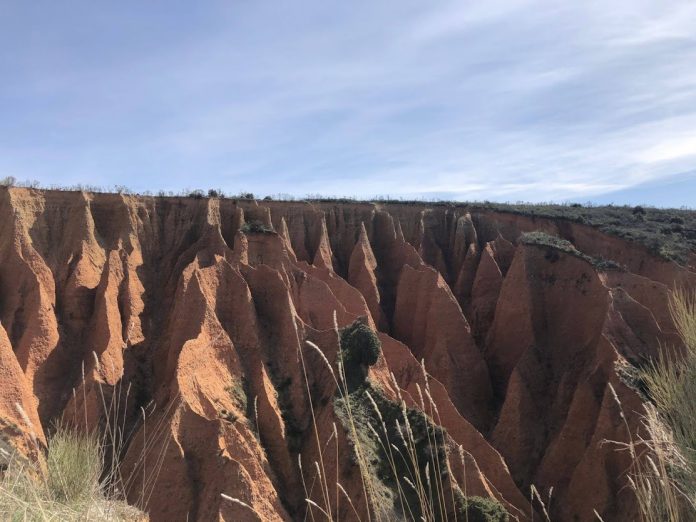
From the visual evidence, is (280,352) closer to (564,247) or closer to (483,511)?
(483,511)

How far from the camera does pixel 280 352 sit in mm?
23375

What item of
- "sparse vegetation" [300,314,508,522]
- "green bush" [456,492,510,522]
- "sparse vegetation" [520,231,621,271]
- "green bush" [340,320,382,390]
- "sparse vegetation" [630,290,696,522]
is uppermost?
"sparse vegetation" [520,231,621,271]

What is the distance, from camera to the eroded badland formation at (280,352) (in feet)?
59.3

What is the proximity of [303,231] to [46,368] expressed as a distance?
77.8 feet

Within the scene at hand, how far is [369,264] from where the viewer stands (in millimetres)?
42312

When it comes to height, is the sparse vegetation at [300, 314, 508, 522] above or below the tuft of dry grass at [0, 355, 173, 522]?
below

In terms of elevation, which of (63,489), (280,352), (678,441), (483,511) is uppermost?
(678,441)

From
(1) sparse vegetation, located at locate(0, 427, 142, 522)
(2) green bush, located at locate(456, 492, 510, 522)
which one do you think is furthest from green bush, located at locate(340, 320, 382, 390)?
(1) sparse vegetation, located at locate(0, 427, 142, 522)

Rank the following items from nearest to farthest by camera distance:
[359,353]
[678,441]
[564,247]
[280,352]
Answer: [678,441]
[359,353]
[280,352]
[564,247]

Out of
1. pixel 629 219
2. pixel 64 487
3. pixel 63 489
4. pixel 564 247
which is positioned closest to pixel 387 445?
pixel 63 489

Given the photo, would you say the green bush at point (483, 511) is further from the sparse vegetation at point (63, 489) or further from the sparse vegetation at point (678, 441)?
the sparse vegetation at point (63, 489)

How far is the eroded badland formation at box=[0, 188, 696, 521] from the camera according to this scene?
59.3 feet

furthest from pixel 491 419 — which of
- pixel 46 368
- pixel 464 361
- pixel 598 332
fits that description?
pixel 46 368

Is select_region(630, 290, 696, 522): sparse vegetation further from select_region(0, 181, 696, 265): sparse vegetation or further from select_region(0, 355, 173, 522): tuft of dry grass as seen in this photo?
select_region(0, 181, 696, 265): sparse vegetation
